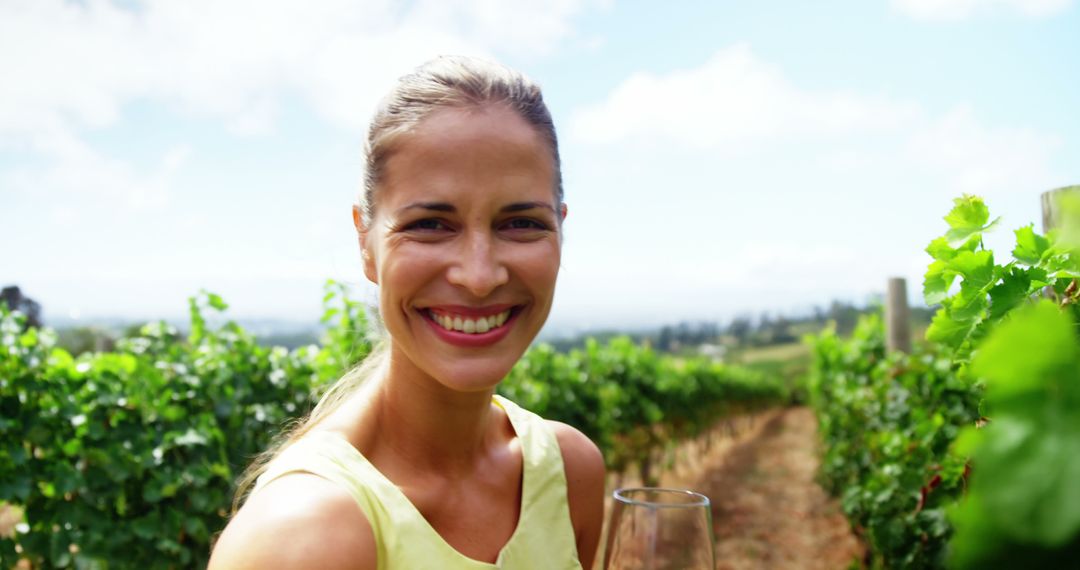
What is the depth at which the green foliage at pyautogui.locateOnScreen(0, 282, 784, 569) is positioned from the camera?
3701 mm

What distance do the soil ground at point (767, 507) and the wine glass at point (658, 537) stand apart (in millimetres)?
4971

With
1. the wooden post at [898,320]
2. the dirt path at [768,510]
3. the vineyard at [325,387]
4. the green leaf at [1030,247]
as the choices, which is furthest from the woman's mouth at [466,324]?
the wooden post at [898,320]

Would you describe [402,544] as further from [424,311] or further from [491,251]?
[491,251]

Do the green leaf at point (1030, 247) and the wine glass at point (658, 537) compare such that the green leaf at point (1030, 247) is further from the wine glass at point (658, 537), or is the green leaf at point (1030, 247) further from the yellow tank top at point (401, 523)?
the yellow tank top at point (401, 523)

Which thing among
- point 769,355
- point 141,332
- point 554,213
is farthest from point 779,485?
point 769,355

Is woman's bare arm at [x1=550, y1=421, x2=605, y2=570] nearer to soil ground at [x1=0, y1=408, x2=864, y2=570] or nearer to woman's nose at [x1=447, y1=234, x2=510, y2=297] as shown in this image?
woman's nose at [x1=447, y1=234, x2=510, y2=297]

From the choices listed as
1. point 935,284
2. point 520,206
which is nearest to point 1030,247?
point 935,284

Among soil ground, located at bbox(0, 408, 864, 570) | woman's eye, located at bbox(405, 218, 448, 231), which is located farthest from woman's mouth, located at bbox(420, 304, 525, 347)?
soil ground, located at bbox(0, 408, 864, 570)

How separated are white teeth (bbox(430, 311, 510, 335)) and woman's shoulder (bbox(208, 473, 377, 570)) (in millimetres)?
433

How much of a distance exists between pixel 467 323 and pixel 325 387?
288 centimetres

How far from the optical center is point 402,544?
1651 mm

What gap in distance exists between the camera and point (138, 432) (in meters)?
3.92

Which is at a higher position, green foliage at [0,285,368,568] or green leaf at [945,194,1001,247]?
green leaf at [945,194,1001,247]

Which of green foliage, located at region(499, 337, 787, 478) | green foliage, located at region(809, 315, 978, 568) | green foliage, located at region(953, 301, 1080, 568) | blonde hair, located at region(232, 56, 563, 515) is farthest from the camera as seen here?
green foliage, located at region(499, 337, 787, 478)
